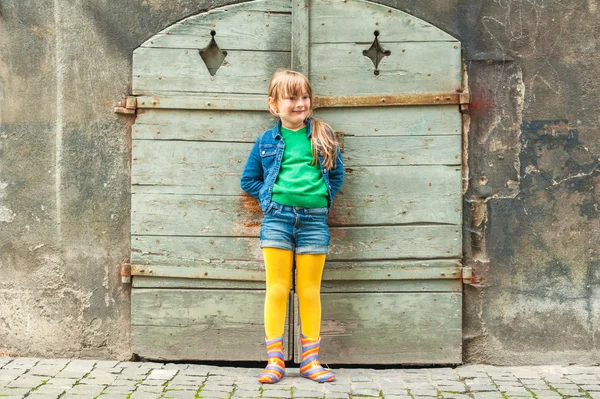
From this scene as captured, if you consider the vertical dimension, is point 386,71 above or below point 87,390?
above

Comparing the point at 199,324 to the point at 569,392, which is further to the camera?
the point at 199,324


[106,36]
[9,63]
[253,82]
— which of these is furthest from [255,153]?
[9,63]

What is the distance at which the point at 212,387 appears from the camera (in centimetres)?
386

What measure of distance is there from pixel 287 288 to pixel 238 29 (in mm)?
1537

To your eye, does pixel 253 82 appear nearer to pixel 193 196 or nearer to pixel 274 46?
pixel 274 46

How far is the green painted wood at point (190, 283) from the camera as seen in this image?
432 cm

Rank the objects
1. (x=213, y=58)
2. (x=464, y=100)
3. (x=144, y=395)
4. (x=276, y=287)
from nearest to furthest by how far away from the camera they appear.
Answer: (x=144, y=395)
(x=276, y=287)
(x=464, y=100)
(x=213, y=58)

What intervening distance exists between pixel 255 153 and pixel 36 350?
181 centimetres

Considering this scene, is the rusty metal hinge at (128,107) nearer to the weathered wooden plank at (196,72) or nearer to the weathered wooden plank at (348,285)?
the weathered wooden plank at (196,72)

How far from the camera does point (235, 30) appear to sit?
427 centimetres

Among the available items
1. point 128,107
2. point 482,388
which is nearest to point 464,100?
point 482,388

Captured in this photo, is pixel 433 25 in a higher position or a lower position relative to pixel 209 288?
higher

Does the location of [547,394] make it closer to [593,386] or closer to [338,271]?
[593,386]

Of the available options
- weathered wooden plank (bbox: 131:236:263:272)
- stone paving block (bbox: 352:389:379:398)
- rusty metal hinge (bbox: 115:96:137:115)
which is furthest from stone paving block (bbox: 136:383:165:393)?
rusty metal hinge (bbox: 115:96:137:115)
